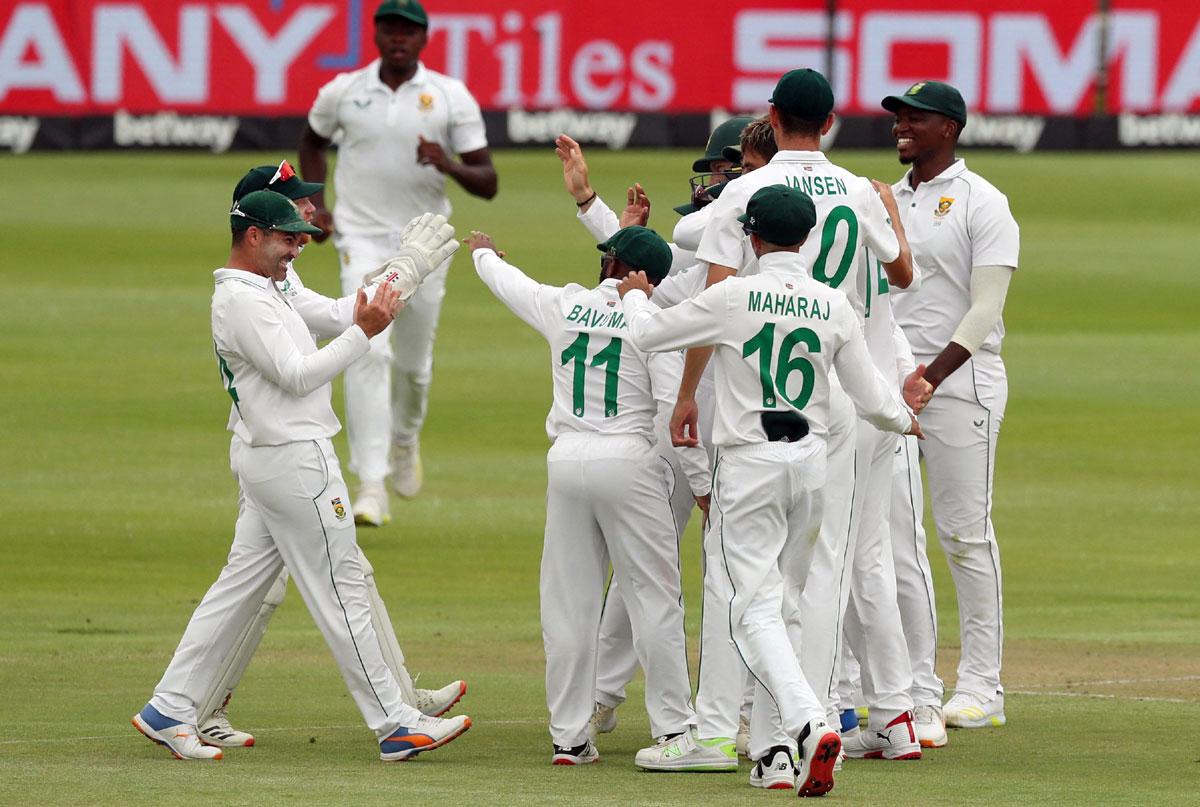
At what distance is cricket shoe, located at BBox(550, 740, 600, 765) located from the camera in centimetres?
749

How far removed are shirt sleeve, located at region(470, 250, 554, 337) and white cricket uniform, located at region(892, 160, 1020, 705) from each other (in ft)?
5.50

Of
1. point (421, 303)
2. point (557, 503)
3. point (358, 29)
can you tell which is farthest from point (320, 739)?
point (358, 29)

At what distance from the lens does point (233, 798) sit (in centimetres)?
656

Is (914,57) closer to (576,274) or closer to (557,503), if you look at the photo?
(576,274)

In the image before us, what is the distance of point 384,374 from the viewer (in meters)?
12.8

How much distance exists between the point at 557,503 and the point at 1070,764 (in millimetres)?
1957

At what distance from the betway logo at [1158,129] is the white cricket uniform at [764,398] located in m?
23.0

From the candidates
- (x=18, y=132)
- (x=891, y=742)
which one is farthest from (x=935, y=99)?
(x=18, y=132)

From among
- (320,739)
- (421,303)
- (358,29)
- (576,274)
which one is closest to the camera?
(320,739)

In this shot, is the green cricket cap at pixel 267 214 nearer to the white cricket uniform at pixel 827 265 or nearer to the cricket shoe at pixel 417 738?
the white cricket uniform at pixel 827 265

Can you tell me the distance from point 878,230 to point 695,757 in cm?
193

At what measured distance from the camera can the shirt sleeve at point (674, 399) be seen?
7684 mm

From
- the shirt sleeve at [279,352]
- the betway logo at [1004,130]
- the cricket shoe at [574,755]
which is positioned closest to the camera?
the shirt sleeve at [279,352]

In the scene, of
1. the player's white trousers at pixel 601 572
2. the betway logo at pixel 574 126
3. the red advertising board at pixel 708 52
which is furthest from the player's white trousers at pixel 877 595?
Result: the betway logo at pixel 574 126
